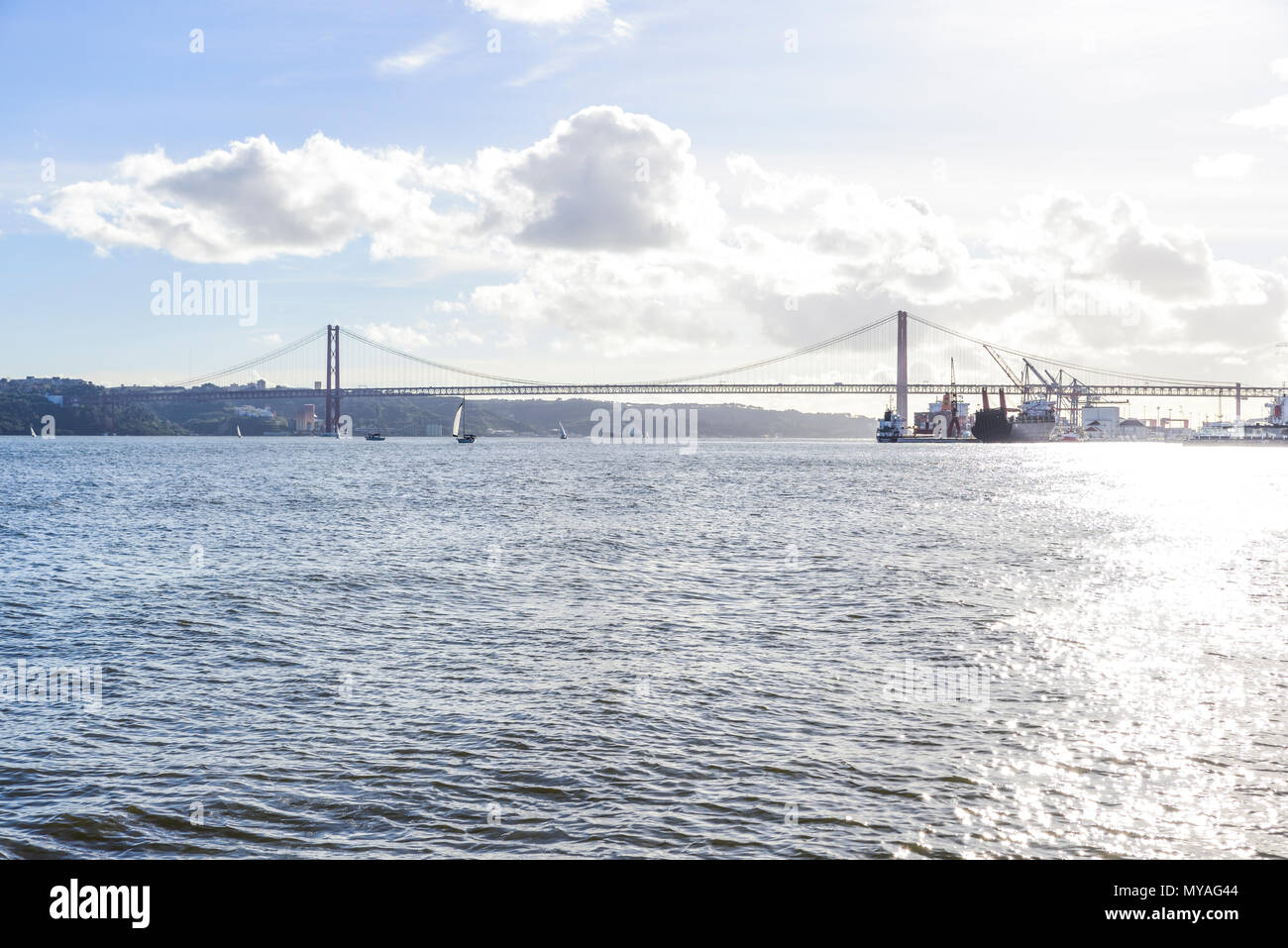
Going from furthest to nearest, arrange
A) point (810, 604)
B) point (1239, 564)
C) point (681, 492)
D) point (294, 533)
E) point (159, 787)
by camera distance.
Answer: point (681, 492), point (294, 533), point (1239, 564), point (810, 604), point (159, 787)

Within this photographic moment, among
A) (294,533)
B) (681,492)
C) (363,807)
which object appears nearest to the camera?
(363,807)

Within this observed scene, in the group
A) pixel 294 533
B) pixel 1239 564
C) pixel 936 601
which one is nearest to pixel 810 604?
pixel 936 601

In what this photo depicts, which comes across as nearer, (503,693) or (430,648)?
(503,693)

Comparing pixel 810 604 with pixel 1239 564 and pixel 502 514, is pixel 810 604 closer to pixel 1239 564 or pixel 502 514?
pixel 1239 564
